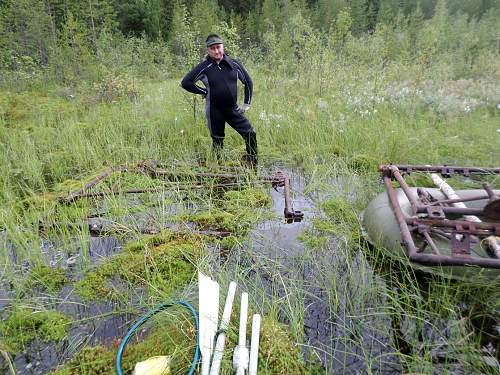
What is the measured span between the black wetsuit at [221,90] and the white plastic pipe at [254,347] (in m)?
3.31

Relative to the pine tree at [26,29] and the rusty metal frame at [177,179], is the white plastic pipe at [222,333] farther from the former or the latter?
the pine tree at [26,29]

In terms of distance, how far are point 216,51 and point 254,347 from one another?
12.1ft

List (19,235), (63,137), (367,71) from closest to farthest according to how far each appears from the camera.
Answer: (19,235)
(63,137)
(367,71)

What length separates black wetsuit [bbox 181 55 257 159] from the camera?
15.0ft

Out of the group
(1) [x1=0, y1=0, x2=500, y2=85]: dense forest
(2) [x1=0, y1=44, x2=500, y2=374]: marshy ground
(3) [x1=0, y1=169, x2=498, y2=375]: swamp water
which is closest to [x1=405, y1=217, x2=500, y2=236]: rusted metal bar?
(2) [x1=0, y1=44, x2=500, y2=374]: marshy ground

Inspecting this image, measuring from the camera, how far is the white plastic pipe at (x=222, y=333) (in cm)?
179

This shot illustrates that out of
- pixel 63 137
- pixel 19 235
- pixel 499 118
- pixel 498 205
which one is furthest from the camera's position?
pixel 499 118

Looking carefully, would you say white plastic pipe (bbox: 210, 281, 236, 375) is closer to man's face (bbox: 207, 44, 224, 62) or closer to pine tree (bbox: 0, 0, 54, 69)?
man's face (bbox: 207, 44, 224, 62)

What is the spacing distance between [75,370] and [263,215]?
7.03 feet

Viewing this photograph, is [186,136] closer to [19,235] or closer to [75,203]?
[75,203]

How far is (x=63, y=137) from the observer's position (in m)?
5.51

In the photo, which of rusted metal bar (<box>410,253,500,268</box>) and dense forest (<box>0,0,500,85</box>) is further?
dense forest (<box>0,0,500,85</box>)

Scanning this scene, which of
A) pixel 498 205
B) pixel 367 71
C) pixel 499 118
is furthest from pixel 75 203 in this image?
pixel 499 118

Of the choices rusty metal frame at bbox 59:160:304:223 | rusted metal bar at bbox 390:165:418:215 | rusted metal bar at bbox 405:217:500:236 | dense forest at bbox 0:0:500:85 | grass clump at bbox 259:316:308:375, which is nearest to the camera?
grass clump at bbox 259:316:308:375
